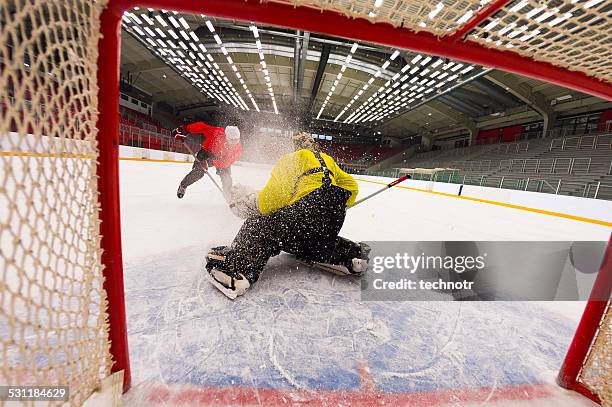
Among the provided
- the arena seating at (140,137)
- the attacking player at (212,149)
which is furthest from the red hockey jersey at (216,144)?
the arena seating at (140,137)

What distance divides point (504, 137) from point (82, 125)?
67.8 feet

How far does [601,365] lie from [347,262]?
1.13 metres

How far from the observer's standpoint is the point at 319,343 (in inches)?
45.3

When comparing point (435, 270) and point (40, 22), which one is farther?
point (435, 270)

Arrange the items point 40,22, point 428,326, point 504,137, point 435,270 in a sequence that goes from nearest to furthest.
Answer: point 40,22 < point 428,326 < point 435,270 < point 504,137

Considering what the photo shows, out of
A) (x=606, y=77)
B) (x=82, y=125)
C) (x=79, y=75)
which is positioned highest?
(x=606, y=77)

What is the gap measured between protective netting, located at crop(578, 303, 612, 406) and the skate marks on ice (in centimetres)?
13

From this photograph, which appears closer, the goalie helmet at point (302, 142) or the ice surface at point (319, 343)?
the ice surface at point (319, 343)

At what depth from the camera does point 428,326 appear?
52.2 inches

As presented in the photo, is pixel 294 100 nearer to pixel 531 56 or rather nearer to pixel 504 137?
pixel 504 137

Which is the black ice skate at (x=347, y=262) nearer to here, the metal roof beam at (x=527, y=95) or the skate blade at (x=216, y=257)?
the skate blade at (x=216, y=257)

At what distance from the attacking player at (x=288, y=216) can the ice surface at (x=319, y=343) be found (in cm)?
14

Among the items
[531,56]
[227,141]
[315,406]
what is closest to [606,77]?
[531,56]

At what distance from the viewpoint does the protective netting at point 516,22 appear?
641 mm
